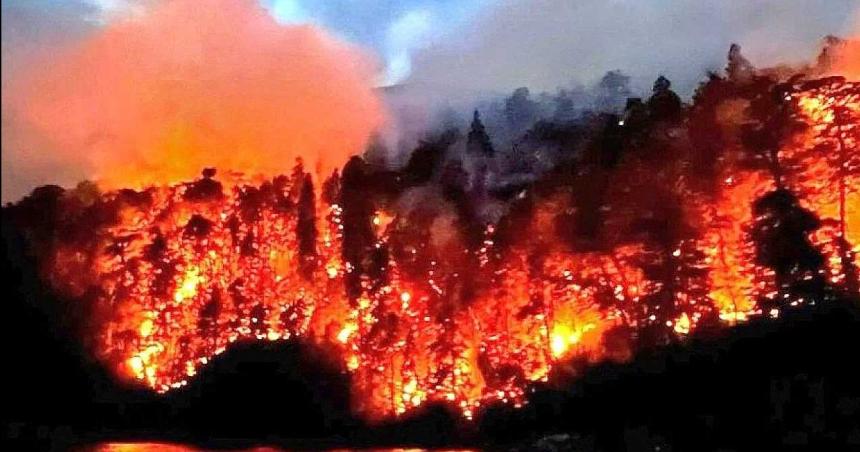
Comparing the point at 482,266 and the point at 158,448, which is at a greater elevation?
the point at 482,266

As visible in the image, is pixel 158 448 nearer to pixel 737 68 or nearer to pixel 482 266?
pixel 482 266

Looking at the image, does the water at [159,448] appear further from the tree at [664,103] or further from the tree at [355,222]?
the tree at [664,103]

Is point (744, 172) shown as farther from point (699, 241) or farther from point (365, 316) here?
point (365, 316)

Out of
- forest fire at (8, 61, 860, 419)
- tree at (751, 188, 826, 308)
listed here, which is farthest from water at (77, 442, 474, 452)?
tree at (751, 188, 826, 308)

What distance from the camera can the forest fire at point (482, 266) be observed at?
2700cm

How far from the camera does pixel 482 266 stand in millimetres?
29562

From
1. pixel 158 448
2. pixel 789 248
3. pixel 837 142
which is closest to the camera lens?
pixel 158 448

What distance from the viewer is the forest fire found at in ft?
88.6

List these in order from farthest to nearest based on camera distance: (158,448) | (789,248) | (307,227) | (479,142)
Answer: (479,142), (307,227), (789,248), (158,448)

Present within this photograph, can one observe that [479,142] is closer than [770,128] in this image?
No

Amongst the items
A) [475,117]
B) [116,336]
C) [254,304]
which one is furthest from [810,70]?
[116,336]

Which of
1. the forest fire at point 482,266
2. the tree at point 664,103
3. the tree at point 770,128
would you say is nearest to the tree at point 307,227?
the forest fire at point 482,266

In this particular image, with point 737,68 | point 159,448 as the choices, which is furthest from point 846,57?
point 159,448

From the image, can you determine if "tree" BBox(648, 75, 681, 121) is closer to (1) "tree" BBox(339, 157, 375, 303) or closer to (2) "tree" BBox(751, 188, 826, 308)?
(2) "tree" BBox(751, 188, 826, 308)
